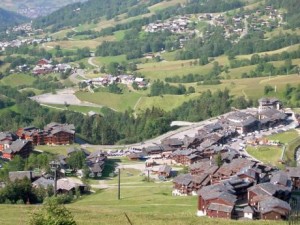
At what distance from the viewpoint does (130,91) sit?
9275 cm

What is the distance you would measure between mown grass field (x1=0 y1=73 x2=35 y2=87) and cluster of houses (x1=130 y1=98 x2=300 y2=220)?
159 feet

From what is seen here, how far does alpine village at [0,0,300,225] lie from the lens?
33500 millimetres

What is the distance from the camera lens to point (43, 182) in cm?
4228

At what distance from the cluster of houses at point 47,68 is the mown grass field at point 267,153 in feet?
208

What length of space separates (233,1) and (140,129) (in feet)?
292

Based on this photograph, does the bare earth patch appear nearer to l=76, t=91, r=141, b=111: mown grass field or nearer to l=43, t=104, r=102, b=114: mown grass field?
l=76, t=91, r=141, b=111: mown grass field

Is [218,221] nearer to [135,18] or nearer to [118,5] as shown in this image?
[135,18]

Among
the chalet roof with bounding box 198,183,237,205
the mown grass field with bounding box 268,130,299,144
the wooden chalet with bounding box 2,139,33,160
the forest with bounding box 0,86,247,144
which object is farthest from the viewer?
the forest with bounding box 0,86,247,144

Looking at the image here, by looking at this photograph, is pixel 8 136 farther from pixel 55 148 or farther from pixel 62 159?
pixel 62 159

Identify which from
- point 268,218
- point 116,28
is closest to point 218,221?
point 268,218

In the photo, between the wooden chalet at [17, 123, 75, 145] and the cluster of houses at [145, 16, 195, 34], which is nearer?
the wooden chalet at [17, 123, 75, 145]

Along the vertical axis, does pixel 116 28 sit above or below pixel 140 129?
above

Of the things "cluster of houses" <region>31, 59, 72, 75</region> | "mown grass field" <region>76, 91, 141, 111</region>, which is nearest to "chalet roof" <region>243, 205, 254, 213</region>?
"mown grass field" <region>76, 91, 141, 111</region>

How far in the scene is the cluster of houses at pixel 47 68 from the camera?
111000 mm
